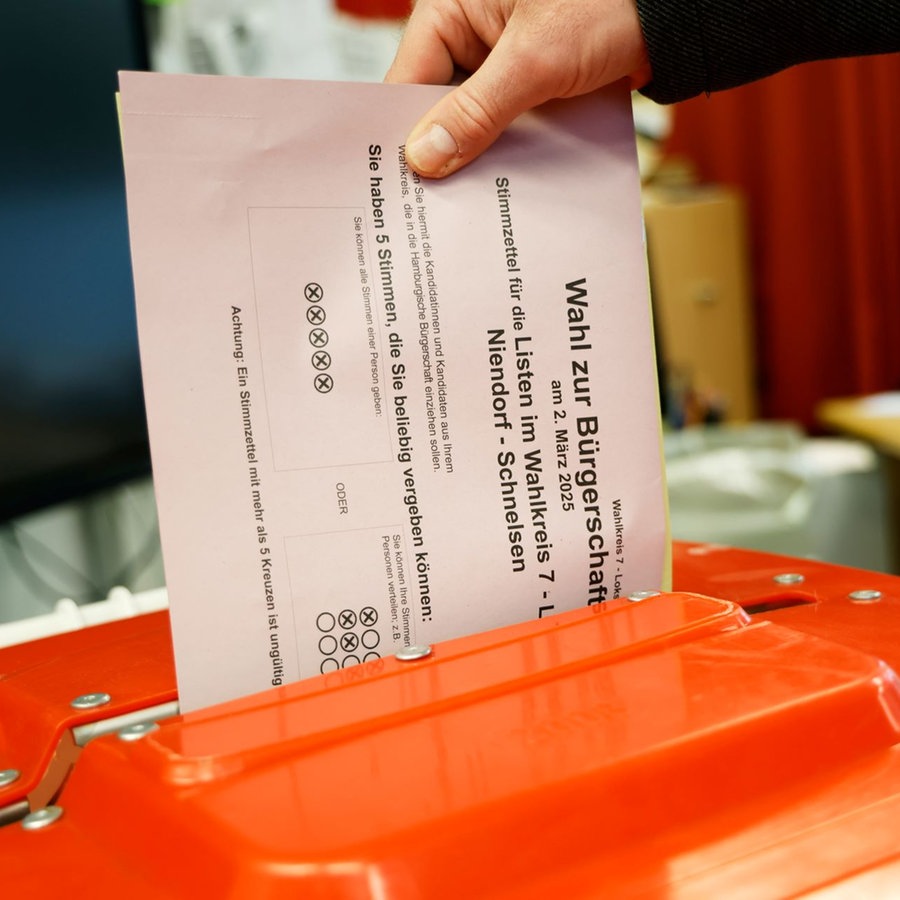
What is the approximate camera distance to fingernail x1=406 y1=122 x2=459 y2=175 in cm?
54

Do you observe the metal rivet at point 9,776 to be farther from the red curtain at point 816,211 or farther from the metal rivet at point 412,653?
the red curtain at point 816,211

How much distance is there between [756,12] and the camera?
592mm

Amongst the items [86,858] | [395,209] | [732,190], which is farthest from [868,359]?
[86,858]

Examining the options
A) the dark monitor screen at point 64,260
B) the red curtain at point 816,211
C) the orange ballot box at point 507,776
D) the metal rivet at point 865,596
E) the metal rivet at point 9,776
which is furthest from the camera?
the red curtain at point 816,211

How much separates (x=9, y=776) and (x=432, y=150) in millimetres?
355

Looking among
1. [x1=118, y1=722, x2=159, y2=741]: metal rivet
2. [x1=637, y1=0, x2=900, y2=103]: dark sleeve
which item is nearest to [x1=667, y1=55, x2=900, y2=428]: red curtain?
[x1=637, y1=0, x2=900, y2=103]: dark sleeve

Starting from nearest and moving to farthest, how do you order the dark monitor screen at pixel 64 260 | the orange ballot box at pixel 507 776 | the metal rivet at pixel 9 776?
the orange ballot box at pixel 507 776
the metal rivet at pixel 9 776
the dark monitor screen at pixel 64 260

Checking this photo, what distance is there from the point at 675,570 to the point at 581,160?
0.28 meters

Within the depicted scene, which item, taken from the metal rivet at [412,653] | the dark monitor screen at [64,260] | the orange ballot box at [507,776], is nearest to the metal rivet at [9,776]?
the orange ballot box at [507,776]

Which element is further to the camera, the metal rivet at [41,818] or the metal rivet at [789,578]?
Result: the metal rivet at [789,578]

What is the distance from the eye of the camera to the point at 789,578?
69cm

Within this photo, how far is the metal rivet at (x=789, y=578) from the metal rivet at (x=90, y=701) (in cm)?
41

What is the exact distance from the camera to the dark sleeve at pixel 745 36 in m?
0.58

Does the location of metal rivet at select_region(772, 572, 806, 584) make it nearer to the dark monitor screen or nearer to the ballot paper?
the ballot paper
